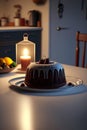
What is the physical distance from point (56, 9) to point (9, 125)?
3.49 metres

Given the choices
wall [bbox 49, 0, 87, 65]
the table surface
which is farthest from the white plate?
wall [bbox 49, 0, 87, 65]

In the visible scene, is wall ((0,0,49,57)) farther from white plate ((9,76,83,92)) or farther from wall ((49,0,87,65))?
white plate ((9,76,83,92))

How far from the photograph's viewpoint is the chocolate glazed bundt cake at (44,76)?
137 cm

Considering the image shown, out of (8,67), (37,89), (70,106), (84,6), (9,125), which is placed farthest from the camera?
(84,6)

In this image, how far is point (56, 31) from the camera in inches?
169

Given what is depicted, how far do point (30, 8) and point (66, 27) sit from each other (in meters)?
0.73

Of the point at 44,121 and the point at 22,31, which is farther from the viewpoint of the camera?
the point at 22,31

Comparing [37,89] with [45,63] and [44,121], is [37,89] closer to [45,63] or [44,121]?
[45,63]

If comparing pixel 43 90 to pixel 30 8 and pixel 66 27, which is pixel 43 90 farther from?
pixel 30 8

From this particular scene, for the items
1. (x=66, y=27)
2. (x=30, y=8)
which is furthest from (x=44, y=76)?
(x=30, y=8)

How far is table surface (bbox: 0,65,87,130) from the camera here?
38.0 inches

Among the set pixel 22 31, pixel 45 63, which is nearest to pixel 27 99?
pixel 45 63

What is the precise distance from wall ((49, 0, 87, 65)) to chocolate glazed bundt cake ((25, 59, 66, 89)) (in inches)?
115

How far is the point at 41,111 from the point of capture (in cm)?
111
